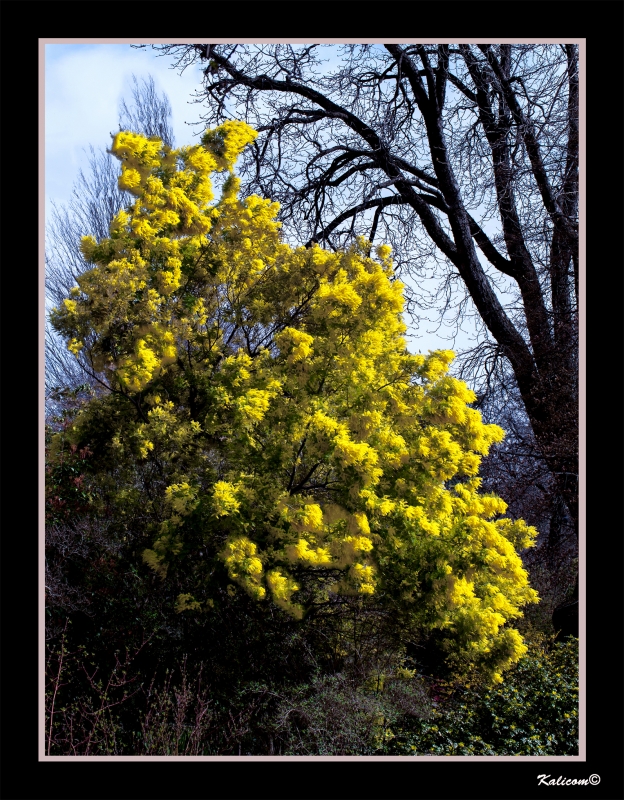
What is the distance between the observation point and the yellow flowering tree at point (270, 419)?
5398 millimetres

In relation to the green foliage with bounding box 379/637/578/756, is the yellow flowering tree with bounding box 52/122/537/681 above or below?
above

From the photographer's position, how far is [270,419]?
571cm

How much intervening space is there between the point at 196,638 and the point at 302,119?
6689 millimetres

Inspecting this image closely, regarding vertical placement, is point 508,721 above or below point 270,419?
below

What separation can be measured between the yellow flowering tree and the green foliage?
0.35 meters

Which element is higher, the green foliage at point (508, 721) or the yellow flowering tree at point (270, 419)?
the yellow flowering tree at point (270, 419)

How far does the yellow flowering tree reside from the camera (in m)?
5.40

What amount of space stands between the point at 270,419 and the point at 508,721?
302 cm

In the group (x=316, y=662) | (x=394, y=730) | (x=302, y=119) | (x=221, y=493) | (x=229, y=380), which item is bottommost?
(x=394, y=730)

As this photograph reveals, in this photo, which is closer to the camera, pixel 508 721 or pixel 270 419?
pixel 270 419

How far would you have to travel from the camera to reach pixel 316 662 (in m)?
6.07

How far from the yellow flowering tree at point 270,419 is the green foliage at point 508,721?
→ 35 cm
